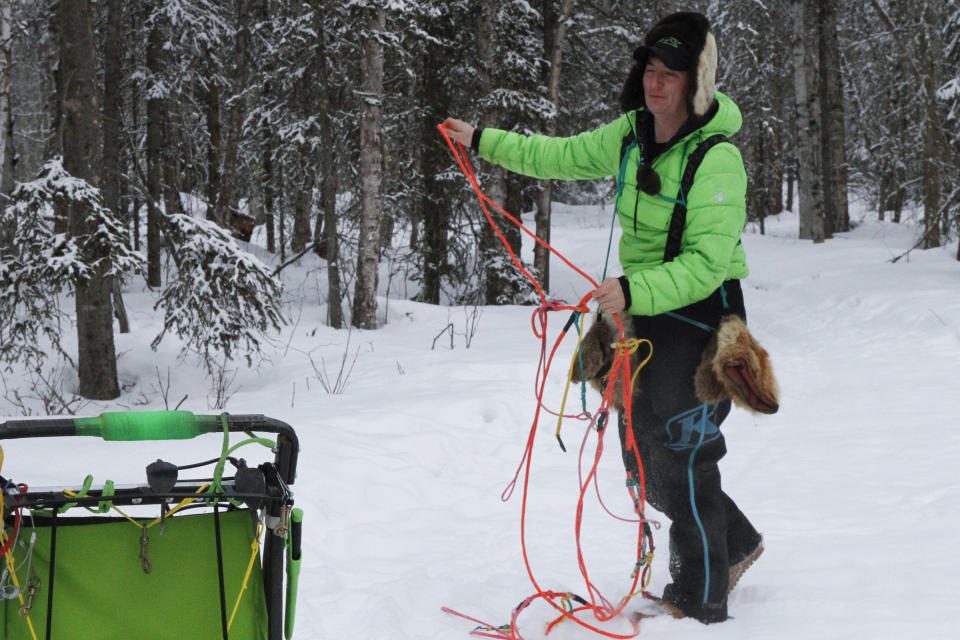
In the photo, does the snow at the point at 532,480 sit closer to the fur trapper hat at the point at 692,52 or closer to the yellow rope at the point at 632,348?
the yellow rope at the point at 632,348

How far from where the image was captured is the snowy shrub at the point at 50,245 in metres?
6.71

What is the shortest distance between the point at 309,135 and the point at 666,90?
1212cm

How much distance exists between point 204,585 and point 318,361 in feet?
21.9

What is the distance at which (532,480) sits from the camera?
5.45 meters

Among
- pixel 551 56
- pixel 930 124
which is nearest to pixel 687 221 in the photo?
pixel 551 56

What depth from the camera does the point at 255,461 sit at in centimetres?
444

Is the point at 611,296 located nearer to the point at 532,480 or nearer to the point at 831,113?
the point at 532,480

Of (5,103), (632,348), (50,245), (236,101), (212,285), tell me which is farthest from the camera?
(236,101)

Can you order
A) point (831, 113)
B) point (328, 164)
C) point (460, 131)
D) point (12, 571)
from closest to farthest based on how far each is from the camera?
point (12, 571) → point (460, 131) → point (328, 164) → point (831, 113)

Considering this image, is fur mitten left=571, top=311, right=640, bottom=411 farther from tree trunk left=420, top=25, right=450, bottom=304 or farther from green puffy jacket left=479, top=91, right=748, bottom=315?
tree trunk left=420, top=25, right=450, bottom=304

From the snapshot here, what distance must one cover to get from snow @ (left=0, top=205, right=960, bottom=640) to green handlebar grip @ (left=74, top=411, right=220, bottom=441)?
1444mm

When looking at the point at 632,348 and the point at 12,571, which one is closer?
the point at 12,571

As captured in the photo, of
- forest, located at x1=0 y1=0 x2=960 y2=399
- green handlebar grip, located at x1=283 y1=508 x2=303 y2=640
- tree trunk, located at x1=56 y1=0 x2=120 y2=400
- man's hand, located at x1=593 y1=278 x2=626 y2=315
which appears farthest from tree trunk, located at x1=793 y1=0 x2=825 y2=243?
green handlebar grip, located at x1=283 y1=508 x2=303 y2=640

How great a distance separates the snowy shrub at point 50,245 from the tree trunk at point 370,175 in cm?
431
